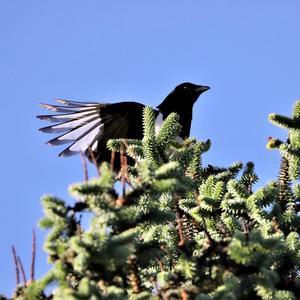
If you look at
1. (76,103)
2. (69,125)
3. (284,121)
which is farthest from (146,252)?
(76,103)

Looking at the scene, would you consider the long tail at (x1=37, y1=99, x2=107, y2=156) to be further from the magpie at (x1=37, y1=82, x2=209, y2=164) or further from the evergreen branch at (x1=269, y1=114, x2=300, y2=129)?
the evergreen branch at (x1=269, y1=114, x2=300, y2=129)

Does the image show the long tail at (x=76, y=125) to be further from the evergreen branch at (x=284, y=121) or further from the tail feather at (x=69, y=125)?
the evergreen branch at (x=284, y=121)

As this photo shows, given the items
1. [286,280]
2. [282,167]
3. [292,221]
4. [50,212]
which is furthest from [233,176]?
[50,212]

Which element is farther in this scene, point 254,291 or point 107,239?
point 254,291

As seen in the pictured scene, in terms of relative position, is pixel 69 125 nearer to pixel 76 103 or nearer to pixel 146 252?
pixel 76 103

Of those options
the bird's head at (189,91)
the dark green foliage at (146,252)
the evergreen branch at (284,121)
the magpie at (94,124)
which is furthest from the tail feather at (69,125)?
the dark green foliage at (146,252)

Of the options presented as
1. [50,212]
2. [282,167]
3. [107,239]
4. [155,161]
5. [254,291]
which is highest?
[155,161]

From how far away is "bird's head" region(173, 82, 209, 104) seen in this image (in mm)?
8680

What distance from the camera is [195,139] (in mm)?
4637

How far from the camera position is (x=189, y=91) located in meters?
8.75

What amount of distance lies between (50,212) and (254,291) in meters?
0.84

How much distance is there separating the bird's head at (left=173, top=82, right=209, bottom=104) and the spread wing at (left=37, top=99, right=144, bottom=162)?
1413 millimetres

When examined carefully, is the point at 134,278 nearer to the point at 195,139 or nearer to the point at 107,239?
the point at 107,239

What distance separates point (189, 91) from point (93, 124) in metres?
2.15
